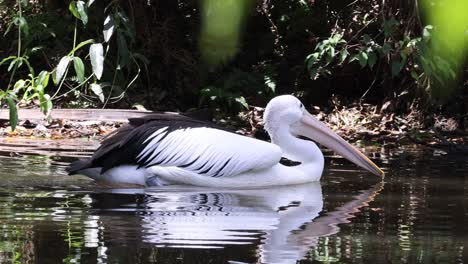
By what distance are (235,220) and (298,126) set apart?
3065 mm

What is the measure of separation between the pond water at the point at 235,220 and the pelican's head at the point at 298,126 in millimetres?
177

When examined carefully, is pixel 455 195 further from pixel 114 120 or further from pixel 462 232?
pixel 114 120

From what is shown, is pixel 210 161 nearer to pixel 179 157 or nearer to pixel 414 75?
pixel 179 157

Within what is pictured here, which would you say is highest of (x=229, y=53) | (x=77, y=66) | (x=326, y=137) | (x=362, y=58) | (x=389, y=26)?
(x=389, y=26)

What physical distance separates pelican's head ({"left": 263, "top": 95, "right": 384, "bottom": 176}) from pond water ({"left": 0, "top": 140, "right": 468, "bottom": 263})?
0.18m

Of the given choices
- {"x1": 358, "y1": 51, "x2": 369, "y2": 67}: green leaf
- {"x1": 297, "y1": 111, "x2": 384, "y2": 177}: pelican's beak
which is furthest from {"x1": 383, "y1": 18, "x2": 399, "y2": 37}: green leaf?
{"x1": 297, "y1": 111, "x2": 384, "y2": 177}: pelican's beak

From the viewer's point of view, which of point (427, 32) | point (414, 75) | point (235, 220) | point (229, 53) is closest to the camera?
point (235, 220)

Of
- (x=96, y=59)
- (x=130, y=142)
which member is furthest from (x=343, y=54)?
(x=130, y=142)

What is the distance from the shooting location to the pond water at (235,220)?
4.75 meters

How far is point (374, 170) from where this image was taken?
856cm

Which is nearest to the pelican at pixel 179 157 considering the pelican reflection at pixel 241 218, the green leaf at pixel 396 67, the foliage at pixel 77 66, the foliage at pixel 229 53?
the pelican reflection at pixel 241 218

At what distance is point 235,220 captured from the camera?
5895mm

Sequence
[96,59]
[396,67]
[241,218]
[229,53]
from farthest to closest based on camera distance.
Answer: [229,53] → [396,67] → [96,59] → [241,218]

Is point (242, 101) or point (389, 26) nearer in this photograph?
point (389, 26)
